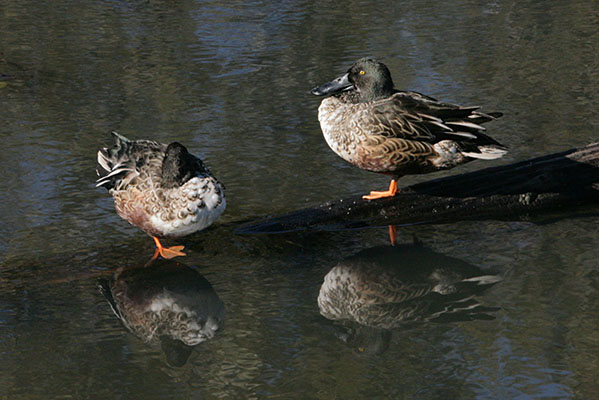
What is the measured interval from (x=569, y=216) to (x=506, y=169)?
2.06 feet

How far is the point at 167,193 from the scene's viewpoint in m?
6.36

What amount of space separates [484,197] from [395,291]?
144 centimetres

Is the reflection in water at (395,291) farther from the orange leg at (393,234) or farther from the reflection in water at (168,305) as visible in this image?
the reflection in water at (168,305)

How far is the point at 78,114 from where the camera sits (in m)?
9.99

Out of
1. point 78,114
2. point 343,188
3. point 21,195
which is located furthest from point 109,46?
point 343,188

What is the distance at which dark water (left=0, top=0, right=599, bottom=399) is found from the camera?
5059 mm

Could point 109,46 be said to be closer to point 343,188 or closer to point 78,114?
point 78,114

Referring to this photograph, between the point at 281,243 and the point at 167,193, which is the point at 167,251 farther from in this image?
the point at 281,243

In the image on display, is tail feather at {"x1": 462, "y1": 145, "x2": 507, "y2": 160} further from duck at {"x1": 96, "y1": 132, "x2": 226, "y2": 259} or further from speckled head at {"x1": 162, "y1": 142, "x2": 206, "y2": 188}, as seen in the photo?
speckled head at {"x1": 162, "y1": 142, "x2": 206, "y2": 188}

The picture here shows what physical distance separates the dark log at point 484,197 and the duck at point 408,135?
0.15 metres

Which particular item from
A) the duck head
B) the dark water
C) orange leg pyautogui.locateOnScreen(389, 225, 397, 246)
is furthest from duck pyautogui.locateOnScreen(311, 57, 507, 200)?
the dark water

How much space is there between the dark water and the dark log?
0.43 ft

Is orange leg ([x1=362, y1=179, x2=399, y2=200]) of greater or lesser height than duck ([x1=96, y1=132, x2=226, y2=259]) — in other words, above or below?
below

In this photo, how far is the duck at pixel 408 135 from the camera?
275 inches
